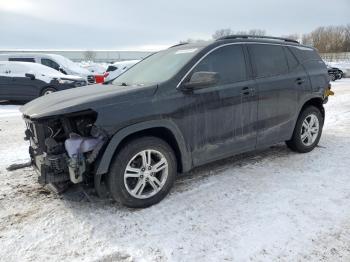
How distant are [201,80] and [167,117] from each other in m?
0.57

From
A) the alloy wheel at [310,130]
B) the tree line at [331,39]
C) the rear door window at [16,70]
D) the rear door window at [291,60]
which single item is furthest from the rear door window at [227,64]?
the tree line at [331,39]

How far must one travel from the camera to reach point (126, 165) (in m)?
3.43

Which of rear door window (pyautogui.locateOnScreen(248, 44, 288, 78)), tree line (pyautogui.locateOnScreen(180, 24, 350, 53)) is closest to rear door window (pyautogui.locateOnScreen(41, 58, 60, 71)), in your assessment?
rear door window (pyautogui.locateOnScreen(248, 44, 288, 78))

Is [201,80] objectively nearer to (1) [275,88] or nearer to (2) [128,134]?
(2) [128,134]

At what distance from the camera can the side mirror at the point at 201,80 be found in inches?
146

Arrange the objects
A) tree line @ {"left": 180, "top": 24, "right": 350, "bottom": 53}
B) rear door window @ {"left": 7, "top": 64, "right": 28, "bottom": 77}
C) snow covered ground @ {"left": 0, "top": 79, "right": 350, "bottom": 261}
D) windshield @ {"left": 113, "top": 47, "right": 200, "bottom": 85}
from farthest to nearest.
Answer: tree line @ {"left": 180, "top": 24, "right": 350, "bottom": 53}, rear door window @ {"left": 7, "top": 64, "right": 28, "bottom": 77}, windshield @ {"left": 113, "top": 47, "right": 200, "bottom": 85}, snow covered ground @ {"left": 0, "top": 79, "right": 350, "bottom": 261}

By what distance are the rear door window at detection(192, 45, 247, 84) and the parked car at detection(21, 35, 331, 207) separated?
13 mm

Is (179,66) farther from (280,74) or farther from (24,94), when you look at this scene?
(24,94)

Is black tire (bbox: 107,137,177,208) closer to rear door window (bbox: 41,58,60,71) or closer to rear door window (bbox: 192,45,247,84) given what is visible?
rear door window (bbox: 192,45,247,84)

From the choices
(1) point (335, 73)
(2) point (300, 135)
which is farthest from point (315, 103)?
(1) point (335, 73)

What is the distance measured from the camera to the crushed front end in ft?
10.8

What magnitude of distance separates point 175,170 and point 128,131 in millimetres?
796

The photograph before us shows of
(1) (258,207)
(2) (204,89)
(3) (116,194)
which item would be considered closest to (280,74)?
(2) (204,89)

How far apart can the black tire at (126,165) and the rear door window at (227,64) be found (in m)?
1.08
